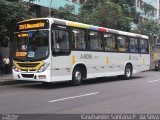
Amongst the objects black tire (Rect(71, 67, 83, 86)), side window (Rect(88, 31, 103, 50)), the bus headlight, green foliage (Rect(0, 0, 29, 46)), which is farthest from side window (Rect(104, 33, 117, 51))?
the bus headlight

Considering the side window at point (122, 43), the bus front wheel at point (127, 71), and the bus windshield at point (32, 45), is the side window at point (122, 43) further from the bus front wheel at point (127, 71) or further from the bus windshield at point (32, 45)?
the bus windshield at point (32, 45)

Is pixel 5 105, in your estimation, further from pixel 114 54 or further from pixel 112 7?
→ pixel 112 7

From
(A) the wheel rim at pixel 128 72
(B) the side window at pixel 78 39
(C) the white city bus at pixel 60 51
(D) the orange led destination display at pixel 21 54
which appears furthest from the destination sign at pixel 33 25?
(A) the wheel rim at pixel 128 72

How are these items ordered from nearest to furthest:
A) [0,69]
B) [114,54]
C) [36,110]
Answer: [36,110] → [114,54] → [0,69]

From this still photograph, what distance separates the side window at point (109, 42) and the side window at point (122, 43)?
1.96 feet

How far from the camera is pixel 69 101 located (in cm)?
1329

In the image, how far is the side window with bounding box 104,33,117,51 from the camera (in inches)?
888

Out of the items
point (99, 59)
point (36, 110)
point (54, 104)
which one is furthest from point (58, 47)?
point (36, 110)

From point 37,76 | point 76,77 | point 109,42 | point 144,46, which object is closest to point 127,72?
point 144,46

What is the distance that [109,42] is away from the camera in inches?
904

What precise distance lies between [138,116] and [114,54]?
1326cm

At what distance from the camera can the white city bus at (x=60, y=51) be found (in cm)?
1769

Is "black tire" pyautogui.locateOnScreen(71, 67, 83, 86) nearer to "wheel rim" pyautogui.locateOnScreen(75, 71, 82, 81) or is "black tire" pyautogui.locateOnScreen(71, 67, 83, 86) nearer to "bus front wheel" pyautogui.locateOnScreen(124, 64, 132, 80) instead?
"wheel rim" pyautogui.locateOnScreen(75, 71, 82, 81)

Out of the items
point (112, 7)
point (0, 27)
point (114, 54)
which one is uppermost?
point (112, 7)
